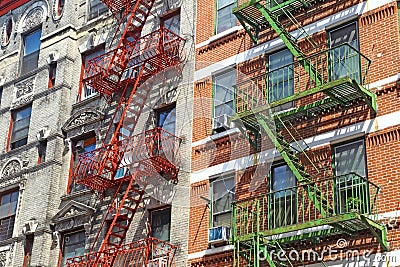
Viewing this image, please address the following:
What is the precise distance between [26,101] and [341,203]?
48.8 feet

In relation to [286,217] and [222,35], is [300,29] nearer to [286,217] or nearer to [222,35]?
[222,35]

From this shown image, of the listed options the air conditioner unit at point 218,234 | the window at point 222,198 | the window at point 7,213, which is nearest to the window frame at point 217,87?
the window at point 222,198

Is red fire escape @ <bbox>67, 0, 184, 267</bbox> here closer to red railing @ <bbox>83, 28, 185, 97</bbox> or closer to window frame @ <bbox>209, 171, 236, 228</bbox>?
red railing @ <bbox>83, 28, 185, 97</bbox>

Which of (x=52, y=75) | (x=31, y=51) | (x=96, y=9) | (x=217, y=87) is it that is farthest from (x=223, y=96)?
(x=31, y=51)

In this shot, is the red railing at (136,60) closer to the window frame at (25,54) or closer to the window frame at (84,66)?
the window frame at (84,66)

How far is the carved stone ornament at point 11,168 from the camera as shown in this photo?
27.6m

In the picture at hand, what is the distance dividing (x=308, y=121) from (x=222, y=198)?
136 inches

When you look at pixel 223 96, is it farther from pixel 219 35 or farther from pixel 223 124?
pixel 219 35

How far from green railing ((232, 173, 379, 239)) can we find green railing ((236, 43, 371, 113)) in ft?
7.80

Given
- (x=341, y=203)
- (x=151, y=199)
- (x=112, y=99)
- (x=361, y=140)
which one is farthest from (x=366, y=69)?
(x=112, y=99)

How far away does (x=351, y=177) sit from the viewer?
18.1 meters

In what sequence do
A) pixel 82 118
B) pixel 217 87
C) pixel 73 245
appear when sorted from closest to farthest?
1. pixel 217 87
2. pixel 73 245
3. pixel 82 118

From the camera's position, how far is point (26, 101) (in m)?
28.6

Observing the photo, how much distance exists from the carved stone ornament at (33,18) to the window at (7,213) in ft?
23.1
